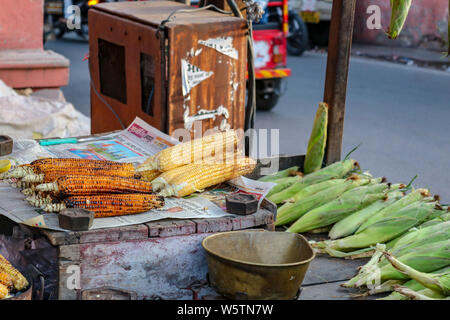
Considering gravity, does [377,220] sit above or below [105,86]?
below

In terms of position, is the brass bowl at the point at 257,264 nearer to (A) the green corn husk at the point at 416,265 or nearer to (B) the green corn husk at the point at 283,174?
(A) the green corn husk at the point at 416,265

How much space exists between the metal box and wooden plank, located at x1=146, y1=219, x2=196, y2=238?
1.75 m

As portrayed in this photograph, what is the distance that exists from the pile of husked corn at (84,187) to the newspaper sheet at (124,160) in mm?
41

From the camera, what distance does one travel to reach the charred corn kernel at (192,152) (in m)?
3.16

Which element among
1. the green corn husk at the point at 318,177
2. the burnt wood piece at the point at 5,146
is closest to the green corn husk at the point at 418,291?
the green corn husk at the point at 318,177

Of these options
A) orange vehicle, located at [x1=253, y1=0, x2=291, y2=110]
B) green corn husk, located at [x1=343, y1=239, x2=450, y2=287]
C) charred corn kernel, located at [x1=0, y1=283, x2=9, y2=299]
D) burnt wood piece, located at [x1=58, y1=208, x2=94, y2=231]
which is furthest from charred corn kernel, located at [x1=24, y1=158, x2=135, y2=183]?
orange vehicle, located at [x1=253, y1=0, x2=291, y2=110]

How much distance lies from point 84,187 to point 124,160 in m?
0.80

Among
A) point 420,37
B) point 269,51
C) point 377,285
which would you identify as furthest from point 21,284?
point 420,37

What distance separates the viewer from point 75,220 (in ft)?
8.00

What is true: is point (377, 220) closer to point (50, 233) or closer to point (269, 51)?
point (50, 233)

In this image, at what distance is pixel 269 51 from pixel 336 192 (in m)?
4.60

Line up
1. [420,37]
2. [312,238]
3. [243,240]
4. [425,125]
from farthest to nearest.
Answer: [420,37], [425,125], [312,238], [243,240]

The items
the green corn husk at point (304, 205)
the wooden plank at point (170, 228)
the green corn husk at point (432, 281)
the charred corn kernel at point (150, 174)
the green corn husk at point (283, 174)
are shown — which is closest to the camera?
the wooden plank at point (170, 228)

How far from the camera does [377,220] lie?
414 cm
